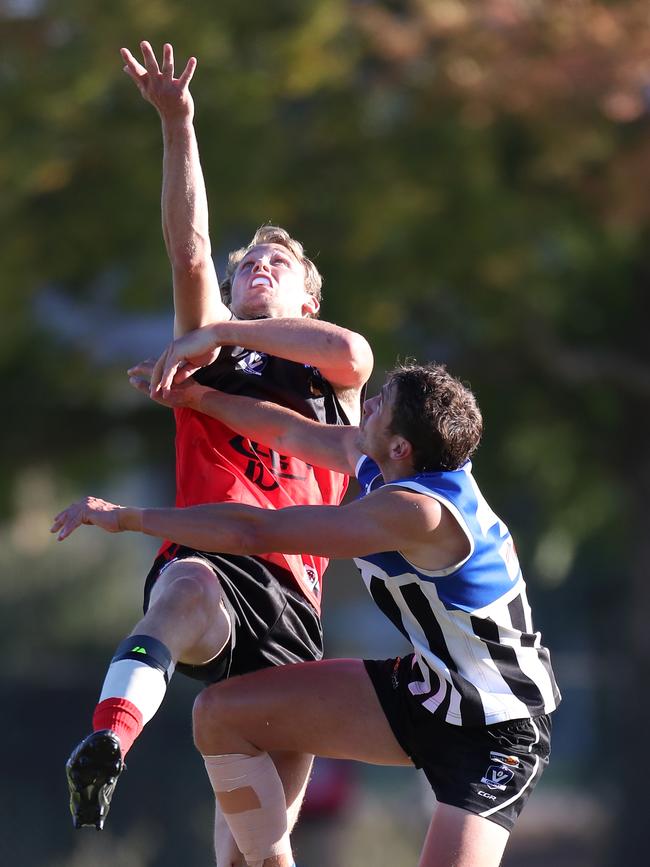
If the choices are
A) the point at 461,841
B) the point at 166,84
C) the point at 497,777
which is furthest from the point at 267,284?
the point at 461,841

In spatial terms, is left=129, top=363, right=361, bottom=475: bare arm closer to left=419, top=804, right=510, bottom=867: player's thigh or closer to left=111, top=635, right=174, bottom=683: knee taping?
left=111, top=635, right=174, bottom=683: knee taping

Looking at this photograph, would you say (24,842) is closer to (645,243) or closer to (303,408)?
(303,408)

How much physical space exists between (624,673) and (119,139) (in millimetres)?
6160

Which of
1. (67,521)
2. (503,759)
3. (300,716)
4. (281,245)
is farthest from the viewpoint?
(281,245)

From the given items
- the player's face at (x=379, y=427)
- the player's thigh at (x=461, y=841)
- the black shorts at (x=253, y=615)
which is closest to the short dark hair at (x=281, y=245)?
the player's face at (x=379, y=427)

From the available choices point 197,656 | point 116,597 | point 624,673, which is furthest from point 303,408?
point 116,597

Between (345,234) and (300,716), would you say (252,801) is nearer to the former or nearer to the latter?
(300,716)

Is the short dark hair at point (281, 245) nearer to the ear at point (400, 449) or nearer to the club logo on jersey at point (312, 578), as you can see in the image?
the club logo on jersey at point (312, 578)

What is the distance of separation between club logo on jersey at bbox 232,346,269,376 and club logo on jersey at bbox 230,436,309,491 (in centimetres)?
28

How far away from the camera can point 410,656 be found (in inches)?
171

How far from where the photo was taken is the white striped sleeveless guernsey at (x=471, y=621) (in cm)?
393

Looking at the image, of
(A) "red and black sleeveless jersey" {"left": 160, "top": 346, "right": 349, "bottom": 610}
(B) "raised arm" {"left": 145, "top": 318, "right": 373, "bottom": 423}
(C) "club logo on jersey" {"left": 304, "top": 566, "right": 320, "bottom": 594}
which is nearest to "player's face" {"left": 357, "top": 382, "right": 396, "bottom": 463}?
(B) "raised arm" {"left": 145, "top": 318, "right": 373, "bottom": 423}

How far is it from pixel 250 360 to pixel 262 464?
16.1 inches

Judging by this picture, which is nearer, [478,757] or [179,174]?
[478,757]
